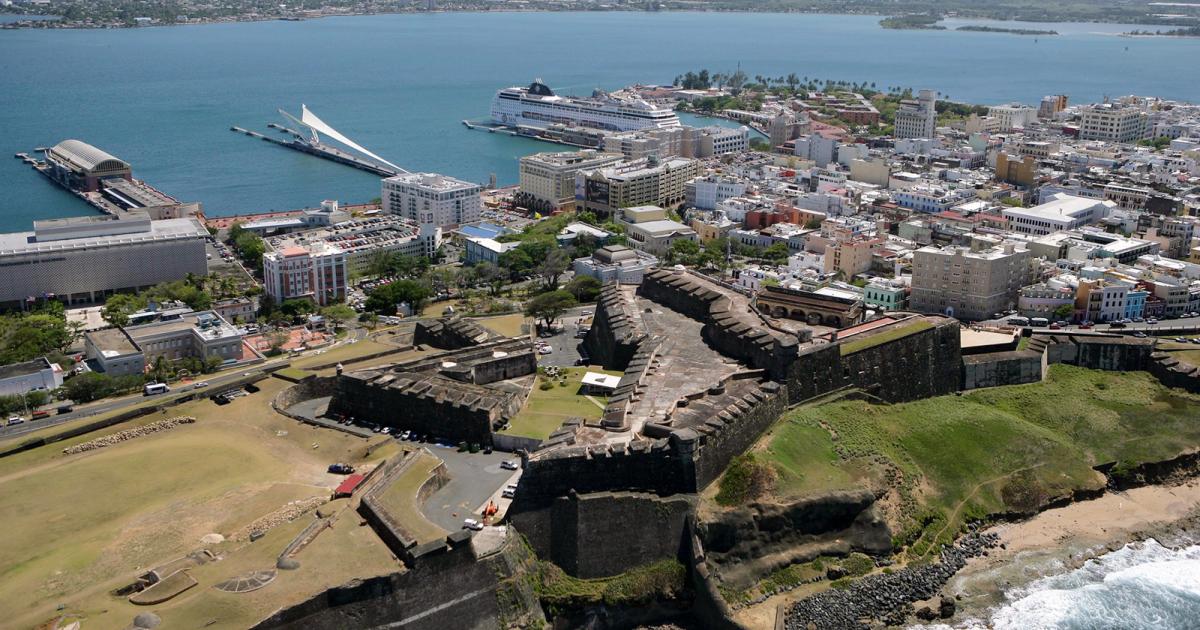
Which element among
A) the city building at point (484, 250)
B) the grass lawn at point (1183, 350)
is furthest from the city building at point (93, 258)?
the grass lawn at point (1183, 350)

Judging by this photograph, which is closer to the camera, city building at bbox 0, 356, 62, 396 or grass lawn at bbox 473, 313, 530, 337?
city building at bbox 0, 356, 62, 396

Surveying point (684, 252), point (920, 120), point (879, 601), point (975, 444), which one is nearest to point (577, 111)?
point (920, 120)

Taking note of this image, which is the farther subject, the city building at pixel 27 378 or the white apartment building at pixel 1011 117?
the white apartment building at pixel 1011 117

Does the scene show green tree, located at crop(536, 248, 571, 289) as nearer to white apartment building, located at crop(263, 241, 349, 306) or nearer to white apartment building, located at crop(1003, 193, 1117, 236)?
white apartment building, located at crop(263, 241, 349, 306)

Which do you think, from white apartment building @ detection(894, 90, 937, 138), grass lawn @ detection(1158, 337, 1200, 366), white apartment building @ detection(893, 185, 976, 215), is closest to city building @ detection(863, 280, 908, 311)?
grass lawn @ detection(1158, 337, 1200, 366)

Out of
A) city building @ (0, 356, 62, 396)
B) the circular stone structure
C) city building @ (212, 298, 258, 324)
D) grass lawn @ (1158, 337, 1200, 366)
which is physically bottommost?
city building @ (212, 298, 258, 324)

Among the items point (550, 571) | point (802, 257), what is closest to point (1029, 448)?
point (550, 571)

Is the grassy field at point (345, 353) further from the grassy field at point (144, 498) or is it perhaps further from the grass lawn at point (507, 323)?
the grass lawn at point (507, 323)
